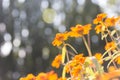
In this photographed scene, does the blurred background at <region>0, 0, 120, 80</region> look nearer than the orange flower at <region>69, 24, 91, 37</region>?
No

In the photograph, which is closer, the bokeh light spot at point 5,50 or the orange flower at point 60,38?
the orange flower at point 60,38

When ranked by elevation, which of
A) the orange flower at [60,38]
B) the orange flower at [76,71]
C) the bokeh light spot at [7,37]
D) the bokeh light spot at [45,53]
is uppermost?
the bokeh light spot at [7,37]

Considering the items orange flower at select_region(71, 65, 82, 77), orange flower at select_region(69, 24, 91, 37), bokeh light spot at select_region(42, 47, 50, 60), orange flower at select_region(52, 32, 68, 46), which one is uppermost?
bokeh light spot at select_region(42, 47, 50, 60)

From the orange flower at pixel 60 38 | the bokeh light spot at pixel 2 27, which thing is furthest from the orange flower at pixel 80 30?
the bokeh light spot at pixel 2 27

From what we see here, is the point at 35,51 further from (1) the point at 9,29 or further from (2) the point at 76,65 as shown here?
(2) the point at 76,65

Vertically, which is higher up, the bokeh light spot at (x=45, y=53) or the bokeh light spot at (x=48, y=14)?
the bokeh light spot at (x=48, y=14)

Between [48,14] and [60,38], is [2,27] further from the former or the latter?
[60,38]

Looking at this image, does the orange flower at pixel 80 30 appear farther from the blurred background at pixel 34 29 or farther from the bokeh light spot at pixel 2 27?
the bokeh light spot at pixel 2 27

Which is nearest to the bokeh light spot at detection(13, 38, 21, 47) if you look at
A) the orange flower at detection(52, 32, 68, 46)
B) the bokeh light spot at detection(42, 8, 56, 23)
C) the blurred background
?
the blurred background

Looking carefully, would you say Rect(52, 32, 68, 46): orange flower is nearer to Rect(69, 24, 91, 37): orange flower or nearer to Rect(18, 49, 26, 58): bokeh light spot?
Rect(69, 24, 91, 37): orange flower

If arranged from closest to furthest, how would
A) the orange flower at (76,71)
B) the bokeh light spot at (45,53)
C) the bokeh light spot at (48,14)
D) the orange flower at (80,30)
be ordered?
the orange flower at (76,71)
the orange flower at (80,30)
the bokeh light spot at (45,53)
the bokeh light spot at (48,14)
